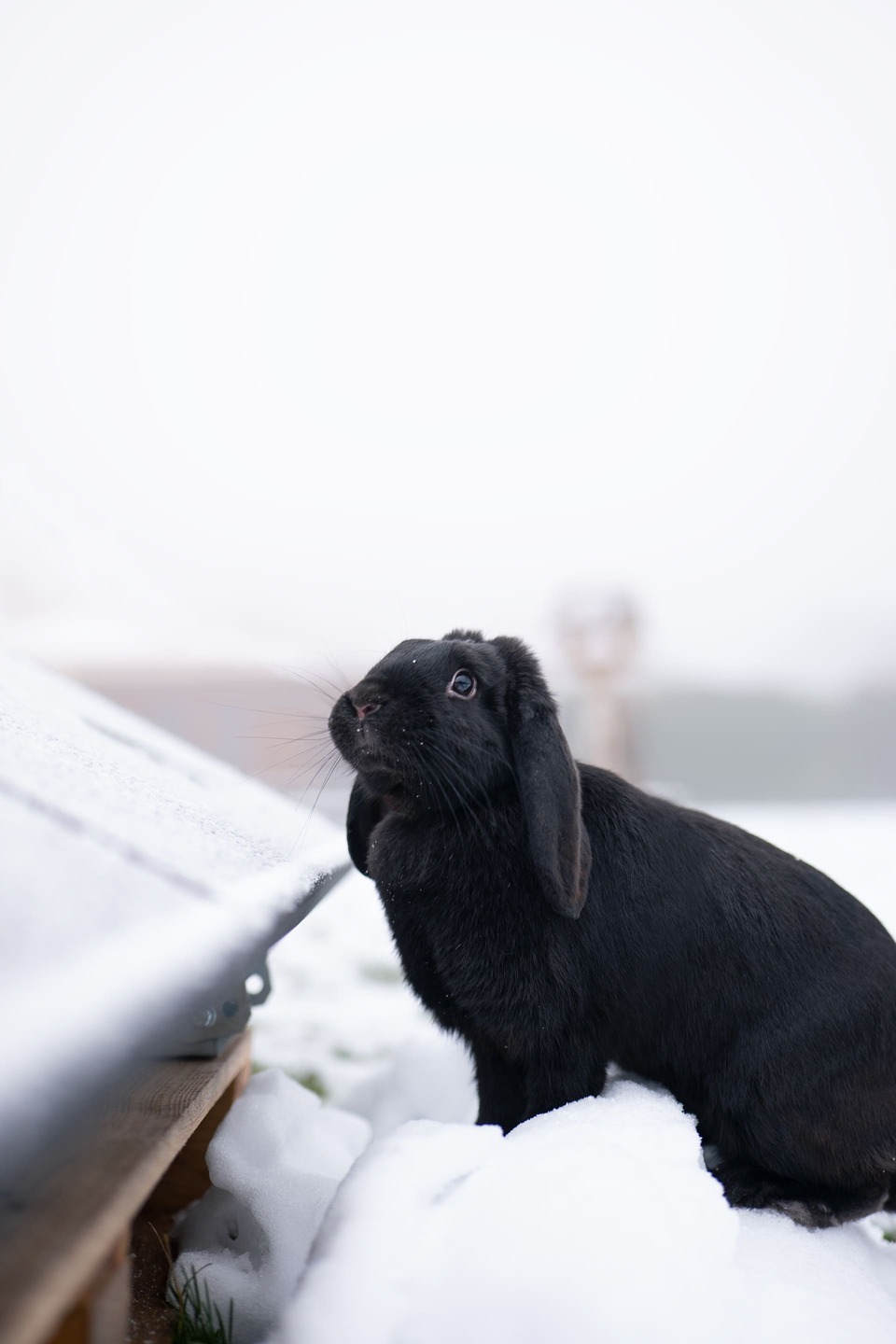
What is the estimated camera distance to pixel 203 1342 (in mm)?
842

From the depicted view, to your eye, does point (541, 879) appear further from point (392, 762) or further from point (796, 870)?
point (796, 870)

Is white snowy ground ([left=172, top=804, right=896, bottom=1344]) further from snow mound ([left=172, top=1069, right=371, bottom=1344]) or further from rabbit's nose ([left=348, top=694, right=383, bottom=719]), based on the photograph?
rabbit's nose ([left=348, top=694, right=383, bottom=719])

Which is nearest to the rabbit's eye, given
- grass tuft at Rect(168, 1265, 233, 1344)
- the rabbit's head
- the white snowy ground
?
the rabbit's head

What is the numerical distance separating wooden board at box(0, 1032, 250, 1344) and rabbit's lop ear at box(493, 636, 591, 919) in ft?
1.29

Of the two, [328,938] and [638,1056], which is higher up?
[638,1056]

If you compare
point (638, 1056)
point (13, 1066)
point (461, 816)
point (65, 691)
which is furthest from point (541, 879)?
point (65, 691)

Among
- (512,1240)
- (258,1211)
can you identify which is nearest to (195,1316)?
(258,1211)

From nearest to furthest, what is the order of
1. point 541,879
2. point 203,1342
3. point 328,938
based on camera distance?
point 203,1342 → point 541,879 → point 328,938

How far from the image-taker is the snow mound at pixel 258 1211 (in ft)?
2.93

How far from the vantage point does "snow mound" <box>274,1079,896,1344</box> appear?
655 millimetres

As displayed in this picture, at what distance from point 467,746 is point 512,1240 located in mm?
473

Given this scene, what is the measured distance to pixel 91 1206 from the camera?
55 centimetres

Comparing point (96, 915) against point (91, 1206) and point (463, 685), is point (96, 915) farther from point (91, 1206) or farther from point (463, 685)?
→ point (463, 685)

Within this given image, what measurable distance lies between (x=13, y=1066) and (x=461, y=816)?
0.63m
